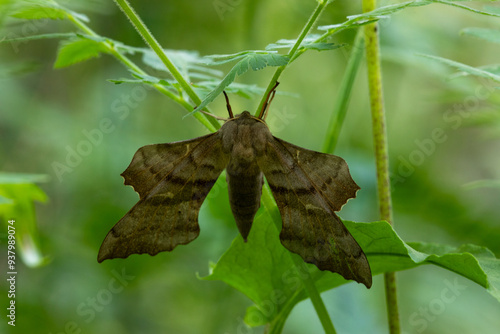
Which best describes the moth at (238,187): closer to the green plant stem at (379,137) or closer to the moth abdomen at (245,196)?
the moth abdomen at (245,196)

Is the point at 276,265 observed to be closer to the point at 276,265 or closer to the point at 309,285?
the point at 276,265

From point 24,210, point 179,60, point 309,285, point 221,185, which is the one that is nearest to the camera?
point 309,285

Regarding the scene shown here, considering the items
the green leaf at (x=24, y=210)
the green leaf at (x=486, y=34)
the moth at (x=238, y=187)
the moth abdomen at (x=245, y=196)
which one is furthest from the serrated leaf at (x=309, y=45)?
the green leaf at (x=24, y=210)

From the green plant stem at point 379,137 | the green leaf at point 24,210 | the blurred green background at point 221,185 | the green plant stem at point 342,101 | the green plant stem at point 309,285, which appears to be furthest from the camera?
the blurred green background at point 221,185


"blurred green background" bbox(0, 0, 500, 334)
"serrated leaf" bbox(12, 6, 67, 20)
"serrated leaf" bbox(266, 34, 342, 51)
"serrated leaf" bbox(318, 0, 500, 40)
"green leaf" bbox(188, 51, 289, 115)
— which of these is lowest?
"blurred green background" bbox(0, 0, 500, 334)

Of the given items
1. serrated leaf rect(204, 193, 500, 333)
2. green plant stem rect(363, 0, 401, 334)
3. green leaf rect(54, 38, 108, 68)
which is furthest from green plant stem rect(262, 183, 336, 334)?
green leaf rect(54, 38, 108, 68)

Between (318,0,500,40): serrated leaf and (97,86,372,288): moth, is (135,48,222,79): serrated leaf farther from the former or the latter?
(318,0,500,40): serrated leaf

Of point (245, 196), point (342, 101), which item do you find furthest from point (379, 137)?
point (245, 196)

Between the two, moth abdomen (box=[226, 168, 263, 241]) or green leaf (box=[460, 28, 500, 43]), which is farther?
green leaf (box=[460, 28, 500, 43])
